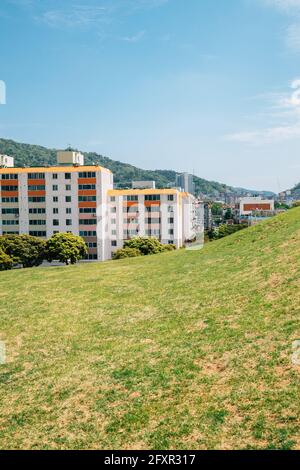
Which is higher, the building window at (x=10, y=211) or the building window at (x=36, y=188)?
the building window at (x=36, y=188)

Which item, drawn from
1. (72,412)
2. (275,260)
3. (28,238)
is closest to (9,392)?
(72,412)

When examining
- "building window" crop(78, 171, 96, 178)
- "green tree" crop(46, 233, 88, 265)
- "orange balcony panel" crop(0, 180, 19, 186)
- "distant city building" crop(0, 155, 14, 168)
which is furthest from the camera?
"distant city building" crop(0, 155, 14, 168)

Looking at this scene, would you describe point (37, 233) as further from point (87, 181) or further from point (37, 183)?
point (87, 181)

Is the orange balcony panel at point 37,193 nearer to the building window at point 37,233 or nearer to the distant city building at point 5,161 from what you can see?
the building window at point 37,233

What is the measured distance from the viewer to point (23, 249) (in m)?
70.4

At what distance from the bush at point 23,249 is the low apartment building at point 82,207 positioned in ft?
45.8

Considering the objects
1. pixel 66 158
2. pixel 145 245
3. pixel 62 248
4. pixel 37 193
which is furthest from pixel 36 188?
pixel 145 245

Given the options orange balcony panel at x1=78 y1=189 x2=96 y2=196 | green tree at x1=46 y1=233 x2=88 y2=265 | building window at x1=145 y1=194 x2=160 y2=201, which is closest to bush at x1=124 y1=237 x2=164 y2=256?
green tree at x1=46 y1=233 x2=88 y2=265

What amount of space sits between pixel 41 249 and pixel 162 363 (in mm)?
63382

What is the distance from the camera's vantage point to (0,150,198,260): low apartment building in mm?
85562

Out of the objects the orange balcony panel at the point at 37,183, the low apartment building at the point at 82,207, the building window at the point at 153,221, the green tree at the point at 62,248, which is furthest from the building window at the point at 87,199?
the green tree at the point at 62,248

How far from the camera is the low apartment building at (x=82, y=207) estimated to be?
85.6 m

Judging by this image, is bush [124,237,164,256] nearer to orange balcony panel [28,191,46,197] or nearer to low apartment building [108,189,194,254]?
low apartment building [108,189,194,254]

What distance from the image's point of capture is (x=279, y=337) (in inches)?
511
